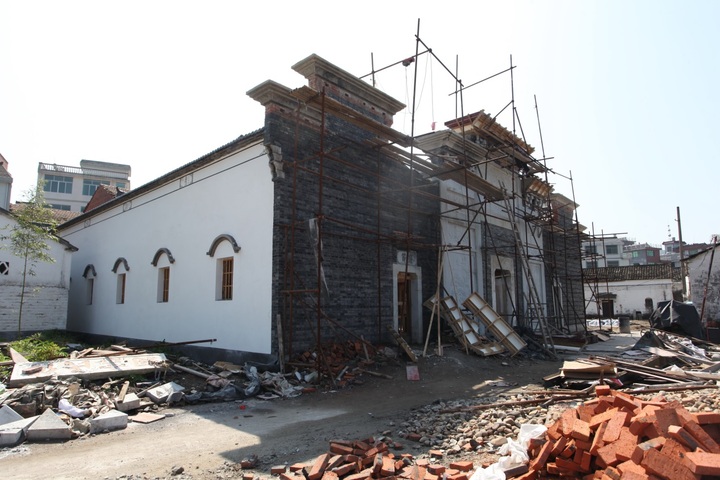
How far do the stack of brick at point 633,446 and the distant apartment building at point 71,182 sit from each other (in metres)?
51.2

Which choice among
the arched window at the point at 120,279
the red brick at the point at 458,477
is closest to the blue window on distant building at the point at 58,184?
the arched window at the point at 120,279

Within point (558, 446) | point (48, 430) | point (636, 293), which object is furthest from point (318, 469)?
point (636, 293)

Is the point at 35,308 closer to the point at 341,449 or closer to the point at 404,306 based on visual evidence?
the point at 404,306

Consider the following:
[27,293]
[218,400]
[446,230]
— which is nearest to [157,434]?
[218,400]

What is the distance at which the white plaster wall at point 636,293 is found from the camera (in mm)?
36781

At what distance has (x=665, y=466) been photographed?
3.41 metres

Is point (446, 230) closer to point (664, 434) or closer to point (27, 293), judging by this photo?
point (664, 434)

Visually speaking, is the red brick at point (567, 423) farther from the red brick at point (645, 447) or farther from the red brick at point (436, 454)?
the red brick at point (436, 454)

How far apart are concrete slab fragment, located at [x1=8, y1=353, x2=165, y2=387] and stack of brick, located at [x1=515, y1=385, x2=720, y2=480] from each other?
783cm

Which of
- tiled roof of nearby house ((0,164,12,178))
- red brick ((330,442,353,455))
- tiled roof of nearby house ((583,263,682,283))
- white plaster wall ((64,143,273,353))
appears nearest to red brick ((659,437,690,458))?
red brick ((330,442,353,455))

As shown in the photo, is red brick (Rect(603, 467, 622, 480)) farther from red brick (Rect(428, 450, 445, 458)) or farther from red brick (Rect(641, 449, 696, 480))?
red brick (Rect(428, 450, 445, 458))

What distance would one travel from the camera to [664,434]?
12.7ft

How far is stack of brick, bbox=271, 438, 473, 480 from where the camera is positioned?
14.0 ft

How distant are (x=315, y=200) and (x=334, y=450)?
696cm
